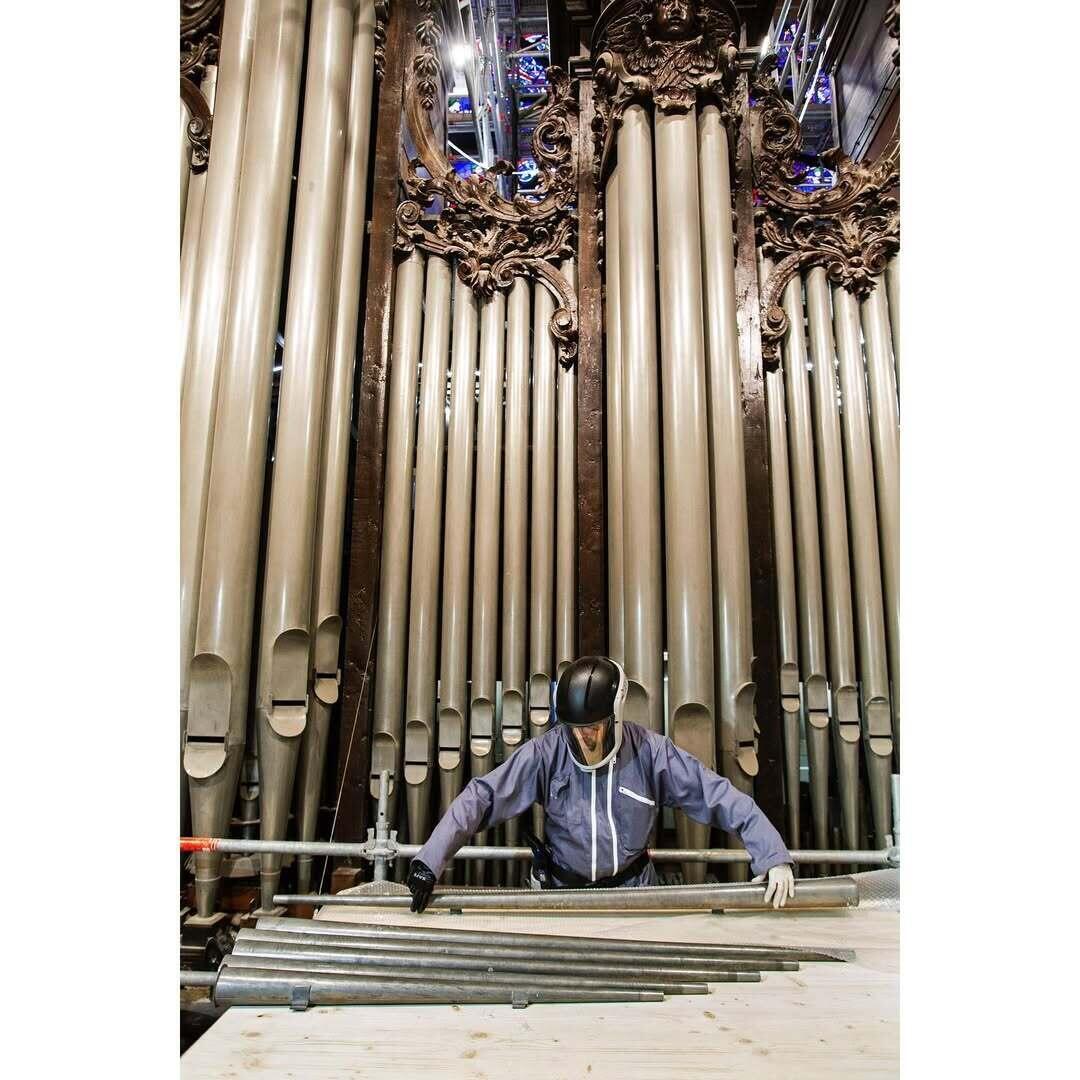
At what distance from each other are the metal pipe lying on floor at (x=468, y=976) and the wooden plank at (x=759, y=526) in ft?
6.00

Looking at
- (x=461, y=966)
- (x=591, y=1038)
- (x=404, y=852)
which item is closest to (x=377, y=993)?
(x=461, y=966)

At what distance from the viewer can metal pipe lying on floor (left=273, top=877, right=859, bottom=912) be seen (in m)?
2.18

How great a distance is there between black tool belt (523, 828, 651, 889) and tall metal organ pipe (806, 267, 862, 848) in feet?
4.07

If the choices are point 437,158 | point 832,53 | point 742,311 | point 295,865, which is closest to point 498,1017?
point 295,865

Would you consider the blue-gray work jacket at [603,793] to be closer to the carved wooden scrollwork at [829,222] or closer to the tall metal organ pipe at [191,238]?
the tall metal organ pipe at [191,238]

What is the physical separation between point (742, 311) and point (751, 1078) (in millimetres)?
3401

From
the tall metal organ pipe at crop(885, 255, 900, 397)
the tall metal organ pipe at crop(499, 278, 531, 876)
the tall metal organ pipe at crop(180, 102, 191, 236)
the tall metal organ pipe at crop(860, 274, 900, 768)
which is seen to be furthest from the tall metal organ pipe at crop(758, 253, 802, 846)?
the tall metal organ pipe at crop(180, 102, 191, 236)

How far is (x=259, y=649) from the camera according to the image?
305 centimetres

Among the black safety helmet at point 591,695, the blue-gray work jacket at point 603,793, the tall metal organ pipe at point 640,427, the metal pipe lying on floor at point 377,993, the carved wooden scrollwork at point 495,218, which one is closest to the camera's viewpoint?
the metal pipe lying on floor at point 377,993

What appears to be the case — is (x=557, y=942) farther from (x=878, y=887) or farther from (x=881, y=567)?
(x=881, y=567)

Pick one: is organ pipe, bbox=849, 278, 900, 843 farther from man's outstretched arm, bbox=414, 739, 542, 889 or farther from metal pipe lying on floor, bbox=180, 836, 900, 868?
man's outstretched arm, bbox=414, 739, 542, 889

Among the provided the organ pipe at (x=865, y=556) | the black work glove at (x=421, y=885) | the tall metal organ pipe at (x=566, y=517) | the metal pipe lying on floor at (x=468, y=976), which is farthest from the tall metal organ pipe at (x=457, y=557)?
the organ pipe at (x=865, y=556)

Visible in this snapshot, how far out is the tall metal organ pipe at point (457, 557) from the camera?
3301 mm

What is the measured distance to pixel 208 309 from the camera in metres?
3.26
